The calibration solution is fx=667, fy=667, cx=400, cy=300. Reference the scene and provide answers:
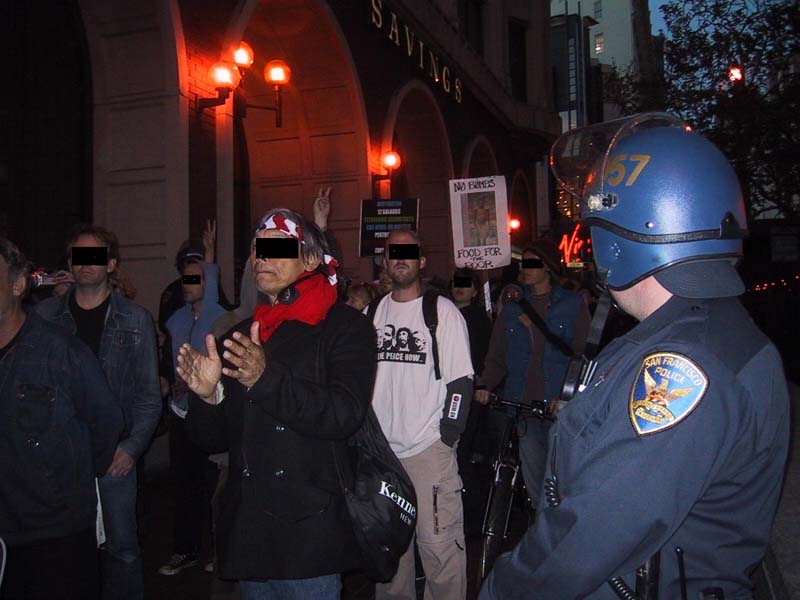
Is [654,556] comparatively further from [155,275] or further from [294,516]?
[155,275]

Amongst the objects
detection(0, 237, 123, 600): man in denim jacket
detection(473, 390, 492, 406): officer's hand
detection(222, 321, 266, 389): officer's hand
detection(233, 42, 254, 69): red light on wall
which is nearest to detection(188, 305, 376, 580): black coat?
detection(222, 321, 266, 389): officer's hand

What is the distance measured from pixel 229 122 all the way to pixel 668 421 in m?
8.24

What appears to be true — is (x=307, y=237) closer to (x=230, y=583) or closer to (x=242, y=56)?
(x=230, y=583)

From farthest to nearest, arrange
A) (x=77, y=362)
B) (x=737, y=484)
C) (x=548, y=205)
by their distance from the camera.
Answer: (x=548, y=205) < (x=77, y=362) < (x=737, y=484)

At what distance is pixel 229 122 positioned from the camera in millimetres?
8680

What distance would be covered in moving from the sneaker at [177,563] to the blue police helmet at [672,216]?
433 cm

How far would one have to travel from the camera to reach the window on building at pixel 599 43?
2844 inches

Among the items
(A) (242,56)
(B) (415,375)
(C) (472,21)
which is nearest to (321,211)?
(B) (415,375)

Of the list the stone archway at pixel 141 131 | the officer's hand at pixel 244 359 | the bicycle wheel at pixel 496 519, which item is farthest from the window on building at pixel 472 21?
the officer's hand at pixel 244 359

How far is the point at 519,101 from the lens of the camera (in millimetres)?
26469

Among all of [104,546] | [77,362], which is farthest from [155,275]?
[77,362]

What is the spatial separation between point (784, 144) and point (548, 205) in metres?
26.5

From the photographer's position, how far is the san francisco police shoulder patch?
134 cm

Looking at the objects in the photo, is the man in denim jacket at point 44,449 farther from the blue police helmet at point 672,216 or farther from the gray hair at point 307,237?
the blue police helmet at point 672,216
